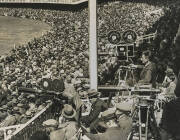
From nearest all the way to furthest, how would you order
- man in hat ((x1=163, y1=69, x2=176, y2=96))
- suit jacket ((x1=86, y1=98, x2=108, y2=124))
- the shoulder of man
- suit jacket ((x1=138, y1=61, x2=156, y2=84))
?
1. the shoulder of man
2. suit jacket ((x1=86, y1=98, x2=108, y2=124))
3. man in hat ((x1=163, y1=69, x2=176, y2=96))
4. suit jacket ((x1=138, y1=61, x2=156, y2=84))

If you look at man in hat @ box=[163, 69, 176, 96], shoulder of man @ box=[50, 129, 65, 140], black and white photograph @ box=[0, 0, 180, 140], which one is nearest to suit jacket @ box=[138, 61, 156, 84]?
black and white photograph @ box=[0, 0, 180, 140]

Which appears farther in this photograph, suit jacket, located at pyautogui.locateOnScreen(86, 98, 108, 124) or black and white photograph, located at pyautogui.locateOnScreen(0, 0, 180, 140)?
black and white photograph, located at pyautogui.locateOnScreen(0, 0, 180, 140)

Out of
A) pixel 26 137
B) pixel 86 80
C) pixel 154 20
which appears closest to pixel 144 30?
pixel 154 20

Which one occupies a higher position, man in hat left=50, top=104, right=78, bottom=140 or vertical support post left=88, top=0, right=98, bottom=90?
vertical support post left=88, top=0, right=98, bottom=90

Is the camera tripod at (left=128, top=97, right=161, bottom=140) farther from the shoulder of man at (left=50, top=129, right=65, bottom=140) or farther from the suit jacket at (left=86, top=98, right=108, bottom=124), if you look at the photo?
the shoulder of man at (left=50, top=129, right=65, bottom=140)

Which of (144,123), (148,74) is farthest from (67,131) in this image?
(148,74)

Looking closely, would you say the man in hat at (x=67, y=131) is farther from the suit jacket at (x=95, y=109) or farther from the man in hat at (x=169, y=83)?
the man in hat at (x=169, y=83)

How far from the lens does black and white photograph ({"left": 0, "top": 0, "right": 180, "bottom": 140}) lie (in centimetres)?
564

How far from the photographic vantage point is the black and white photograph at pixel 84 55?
222 inches

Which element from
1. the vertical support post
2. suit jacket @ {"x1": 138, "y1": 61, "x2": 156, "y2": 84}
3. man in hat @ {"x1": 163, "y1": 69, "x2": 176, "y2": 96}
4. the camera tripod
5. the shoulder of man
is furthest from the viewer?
the vertical support post

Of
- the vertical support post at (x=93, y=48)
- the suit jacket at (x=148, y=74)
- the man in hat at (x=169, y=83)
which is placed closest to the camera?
the man in hat at (x=169, y=83)

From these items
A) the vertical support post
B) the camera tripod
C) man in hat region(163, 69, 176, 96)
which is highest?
the vertical support post

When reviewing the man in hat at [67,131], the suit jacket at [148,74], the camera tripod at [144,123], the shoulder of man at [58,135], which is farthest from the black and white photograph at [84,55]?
the shoulder of man at [58,135]

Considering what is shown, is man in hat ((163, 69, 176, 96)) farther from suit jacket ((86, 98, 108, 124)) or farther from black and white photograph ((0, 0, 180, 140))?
suit jacket ((86, 98, 108, 124))
